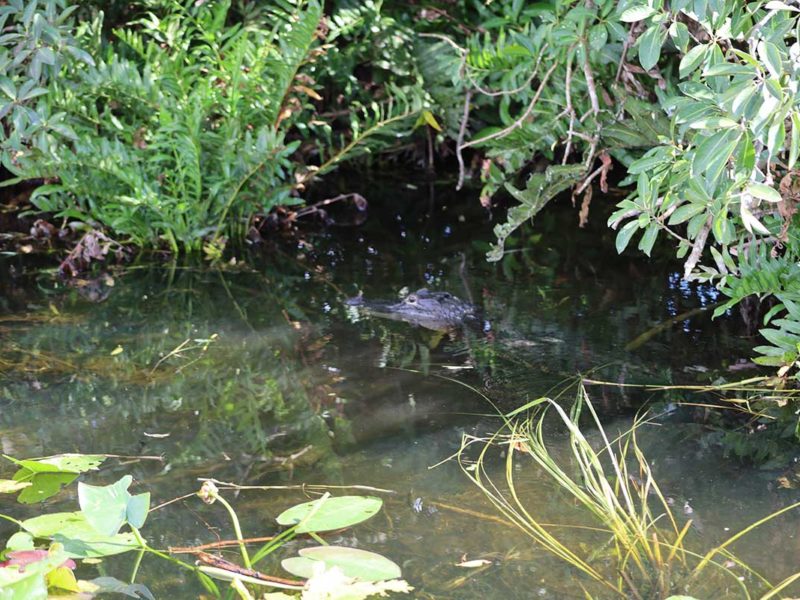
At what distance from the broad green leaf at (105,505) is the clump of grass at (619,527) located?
0.85 metres

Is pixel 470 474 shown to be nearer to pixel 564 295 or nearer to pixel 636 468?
pixel 636 468

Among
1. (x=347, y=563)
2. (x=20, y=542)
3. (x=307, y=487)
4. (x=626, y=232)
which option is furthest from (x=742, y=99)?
(x=20, y=542)

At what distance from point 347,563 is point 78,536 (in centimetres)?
60

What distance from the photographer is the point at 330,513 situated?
6.88ft

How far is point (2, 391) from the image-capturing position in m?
2.95

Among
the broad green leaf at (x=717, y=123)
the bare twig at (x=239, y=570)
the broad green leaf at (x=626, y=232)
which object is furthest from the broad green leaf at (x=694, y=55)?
the bare twig at (x=239, y=570)

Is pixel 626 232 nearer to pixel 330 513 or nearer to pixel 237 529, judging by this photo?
pixel 330 513

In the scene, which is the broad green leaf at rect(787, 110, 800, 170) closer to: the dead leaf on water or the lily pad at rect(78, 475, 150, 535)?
the dead leaf on water

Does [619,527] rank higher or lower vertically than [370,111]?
lower

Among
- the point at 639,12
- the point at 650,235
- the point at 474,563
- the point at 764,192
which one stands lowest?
the point at 474,563

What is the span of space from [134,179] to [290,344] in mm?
1378

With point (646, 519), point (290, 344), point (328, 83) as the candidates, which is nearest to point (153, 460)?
point (290, 344)

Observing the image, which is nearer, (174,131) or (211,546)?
(211,546)

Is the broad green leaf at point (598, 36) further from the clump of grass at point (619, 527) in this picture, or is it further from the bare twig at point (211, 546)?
the bare twig at point (211, 546)
